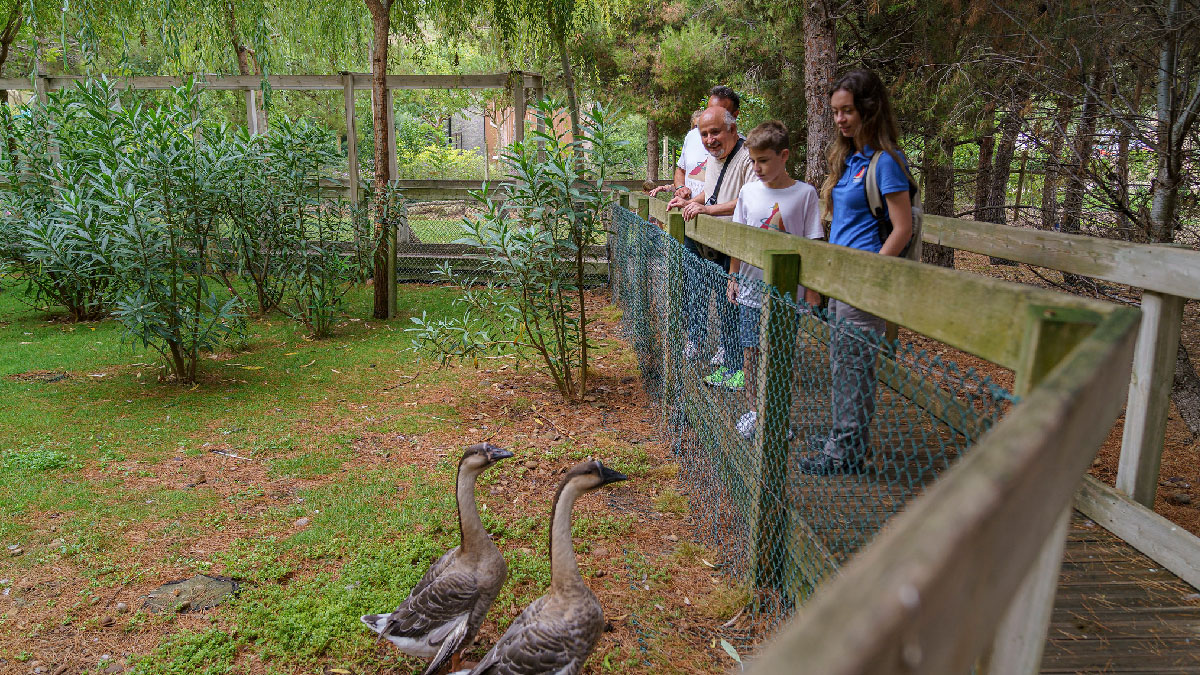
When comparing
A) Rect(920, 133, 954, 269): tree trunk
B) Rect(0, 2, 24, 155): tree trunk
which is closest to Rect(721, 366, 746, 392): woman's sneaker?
Rect(920, 133, 954, 269): tree trunk

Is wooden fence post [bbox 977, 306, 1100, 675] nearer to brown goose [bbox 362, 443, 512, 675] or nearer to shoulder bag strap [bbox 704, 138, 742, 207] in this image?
brown goose [bbox 362, 443, 512, 675]

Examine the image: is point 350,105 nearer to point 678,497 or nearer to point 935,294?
point 678,497

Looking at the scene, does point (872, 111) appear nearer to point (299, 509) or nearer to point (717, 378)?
point (717, 378)

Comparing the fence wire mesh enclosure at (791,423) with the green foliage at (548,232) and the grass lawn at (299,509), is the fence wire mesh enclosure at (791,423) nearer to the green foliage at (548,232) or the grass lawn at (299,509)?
the grass lawn at (299,509)

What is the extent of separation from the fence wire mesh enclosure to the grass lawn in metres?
0.32

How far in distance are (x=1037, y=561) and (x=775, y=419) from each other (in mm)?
1662

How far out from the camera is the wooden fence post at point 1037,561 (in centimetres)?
118

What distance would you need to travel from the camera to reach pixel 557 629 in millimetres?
2648

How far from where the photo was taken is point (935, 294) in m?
1.64

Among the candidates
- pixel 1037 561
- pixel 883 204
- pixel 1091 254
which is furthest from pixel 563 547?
pixel 1091 254

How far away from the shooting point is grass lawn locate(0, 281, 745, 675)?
3.18 meters

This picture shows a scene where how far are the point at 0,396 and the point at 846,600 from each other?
24.7ft

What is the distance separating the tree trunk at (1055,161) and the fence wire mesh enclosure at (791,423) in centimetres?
305

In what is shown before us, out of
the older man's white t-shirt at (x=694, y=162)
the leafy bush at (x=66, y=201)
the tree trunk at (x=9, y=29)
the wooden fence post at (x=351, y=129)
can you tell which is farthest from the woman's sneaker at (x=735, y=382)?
the tree trunk at (x=9, y=29)
